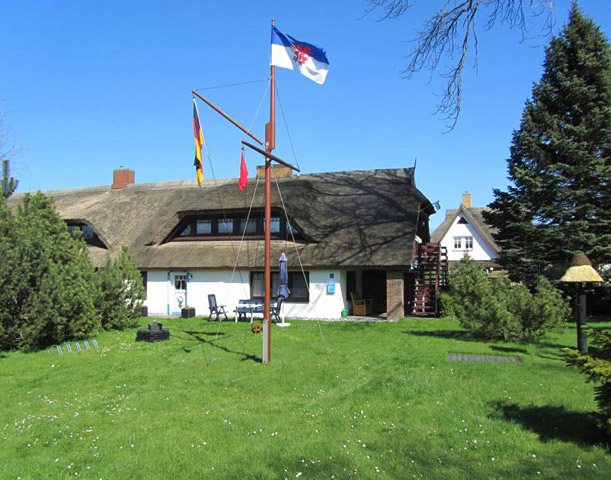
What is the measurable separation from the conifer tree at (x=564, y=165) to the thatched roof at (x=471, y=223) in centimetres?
1818

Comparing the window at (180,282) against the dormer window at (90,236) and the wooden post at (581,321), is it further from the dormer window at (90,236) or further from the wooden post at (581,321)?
the wooden post at (581,321)

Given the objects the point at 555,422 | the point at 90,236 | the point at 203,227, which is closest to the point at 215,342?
the point at 555,422

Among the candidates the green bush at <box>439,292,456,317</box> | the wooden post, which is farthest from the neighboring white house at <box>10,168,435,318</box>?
the wooden post

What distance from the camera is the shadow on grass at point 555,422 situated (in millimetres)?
6211

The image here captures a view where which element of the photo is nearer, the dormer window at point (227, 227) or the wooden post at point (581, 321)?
the wooden post at point (581, 321)

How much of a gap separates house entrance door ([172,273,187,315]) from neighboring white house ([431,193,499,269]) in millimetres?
25112

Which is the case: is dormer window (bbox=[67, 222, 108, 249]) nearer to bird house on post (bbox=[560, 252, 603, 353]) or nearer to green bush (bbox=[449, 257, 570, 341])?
green bush (bbox=[449, 257, 570, 341])

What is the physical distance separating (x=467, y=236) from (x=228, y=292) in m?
26.4

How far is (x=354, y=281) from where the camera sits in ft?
78.4

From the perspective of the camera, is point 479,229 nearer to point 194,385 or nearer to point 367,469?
point 194,385

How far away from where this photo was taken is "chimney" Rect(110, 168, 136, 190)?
110ft

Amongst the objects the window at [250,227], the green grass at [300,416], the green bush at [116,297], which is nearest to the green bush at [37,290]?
the green bush at [116,297]

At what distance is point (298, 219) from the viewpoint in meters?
22.8

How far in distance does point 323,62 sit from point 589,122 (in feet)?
49.4
